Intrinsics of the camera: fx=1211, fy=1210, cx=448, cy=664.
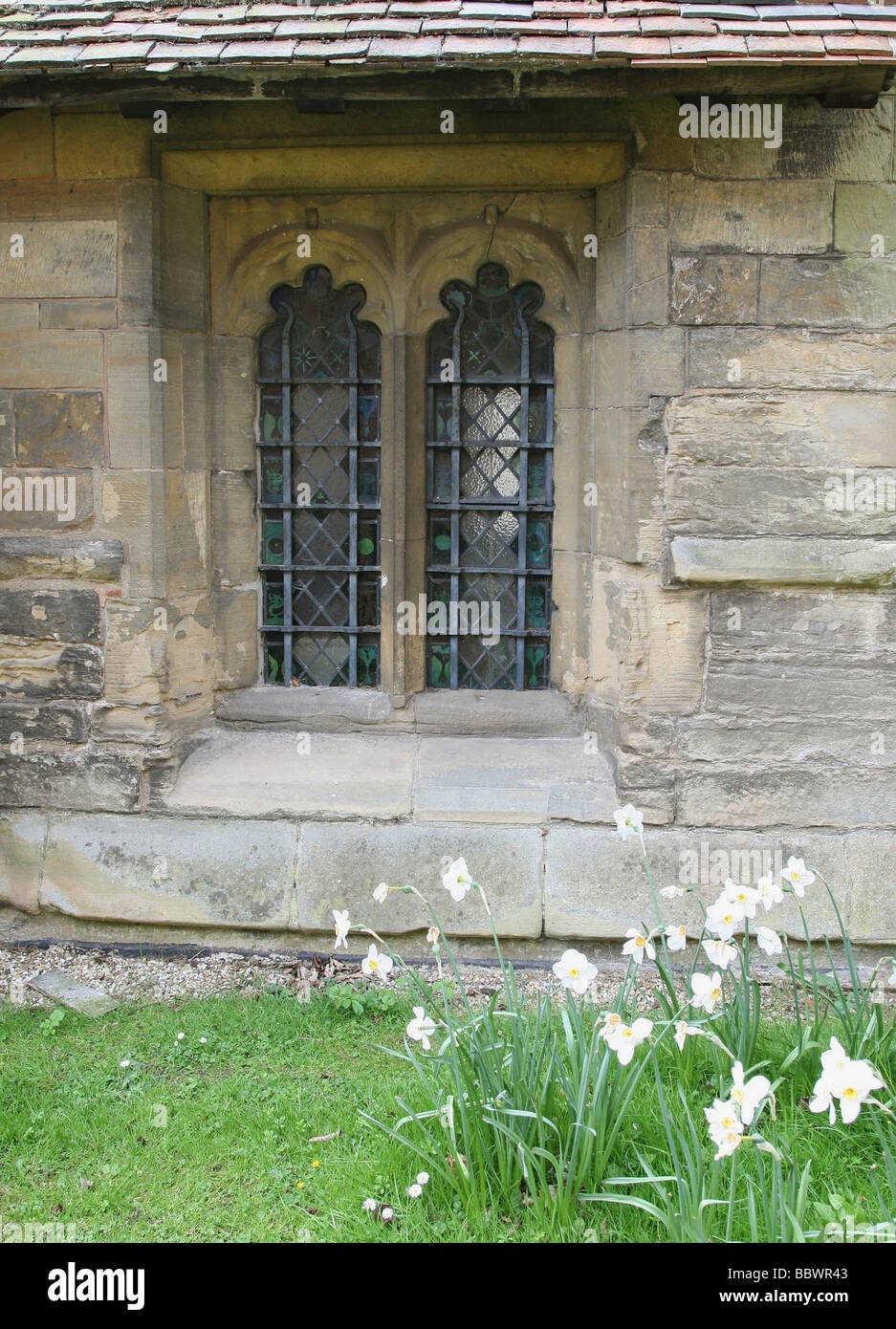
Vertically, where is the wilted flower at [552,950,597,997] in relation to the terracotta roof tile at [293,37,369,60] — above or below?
below

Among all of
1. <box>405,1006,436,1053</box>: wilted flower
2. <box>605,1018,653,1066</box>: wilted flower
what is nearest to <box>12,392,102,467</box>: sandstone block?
<box>405,1006,436,1053</box>: wilted flower

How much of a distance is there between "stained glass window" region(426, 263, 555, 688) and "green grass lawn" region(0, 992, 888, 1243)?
1530mm

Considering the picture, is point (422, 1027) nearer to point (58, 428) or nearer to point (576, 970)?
point (576, 970)

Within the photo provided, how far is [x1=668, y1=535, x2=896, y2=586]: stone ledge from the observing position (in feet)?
13.5

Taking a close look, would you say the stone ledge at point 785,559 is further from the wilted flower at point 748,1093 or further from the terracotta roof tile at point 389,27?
the wilted flower at point 748,1093

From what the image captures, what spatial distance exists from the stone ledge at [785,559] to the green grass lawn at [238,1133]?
58.6 inches

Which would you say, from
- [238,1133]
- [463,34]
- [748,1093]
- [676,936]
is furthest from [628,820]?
[463,34]

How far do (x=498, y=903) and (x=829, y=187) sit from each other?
2698mm

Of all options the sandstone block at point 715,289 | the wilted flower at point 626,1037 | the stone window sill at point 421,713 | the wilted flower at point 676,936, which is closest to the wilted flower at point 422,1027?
the wilted flower at point 626,1037

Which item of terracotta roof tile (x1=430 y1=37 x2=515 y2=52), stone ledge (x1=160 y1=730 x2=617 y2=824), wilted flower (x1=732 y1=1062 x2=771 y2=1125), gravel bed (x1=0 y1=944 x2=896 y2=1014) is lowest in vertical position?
gravel bed (x1=0 y1=944 x2=896 y2=1014)

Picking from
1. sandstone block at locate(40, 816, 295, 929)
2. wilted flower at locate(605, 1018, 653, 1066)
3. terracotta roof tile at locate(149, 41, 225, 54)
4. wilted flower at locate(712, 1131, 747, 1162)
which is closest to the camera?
wilted flower at locate(712, 1131, 747, 1162)

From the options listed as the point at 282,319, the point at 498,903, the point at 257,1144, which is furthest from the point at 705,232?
the point at 257,1144

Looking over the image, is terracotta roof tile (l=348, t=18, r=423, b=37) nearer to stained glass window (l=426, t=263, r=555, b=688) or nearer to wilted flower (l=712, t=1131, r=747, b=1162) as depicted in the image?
stained glass window (l=426, t=263, r=555, b=688)

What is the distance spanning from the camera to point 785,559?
4.12m
